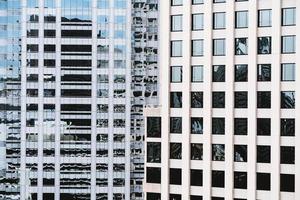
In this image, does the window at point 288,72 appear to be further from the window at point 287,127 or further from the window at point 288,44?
the window at point 287,127

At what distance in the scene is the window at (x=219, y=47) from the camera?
3105 cm

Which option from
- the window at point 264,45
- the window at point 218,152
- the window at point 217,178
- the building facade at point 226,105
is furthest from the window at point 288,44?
the window at point 217,178

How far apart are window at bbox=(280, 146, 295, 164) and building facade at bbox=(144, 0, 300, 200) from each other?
0.05 m

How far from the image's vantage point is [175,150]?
3175 centimetres

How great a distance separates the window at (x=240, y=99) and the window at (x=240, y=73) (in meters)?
0.71

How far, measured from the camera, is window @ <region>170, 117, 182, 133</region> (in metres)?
31.7

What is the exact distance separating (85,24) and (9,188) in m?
19.2

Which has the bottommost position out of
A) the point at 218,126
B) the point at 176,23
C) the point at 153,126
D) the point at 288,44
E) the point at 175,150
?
the point at 175,150

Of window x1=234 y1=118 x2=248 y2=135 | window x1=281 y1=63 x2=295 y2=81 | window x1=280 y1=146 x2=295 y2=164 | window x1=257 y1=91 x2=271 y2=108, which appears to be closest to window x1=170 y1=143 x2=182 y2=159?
window x1=234 y1=118 x2=248 y2=135

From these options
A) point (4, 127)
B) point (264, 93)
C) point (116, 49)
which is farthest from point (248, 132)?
point (4, 127)

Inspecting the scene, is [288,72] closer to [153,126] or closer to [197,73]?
[197,73]

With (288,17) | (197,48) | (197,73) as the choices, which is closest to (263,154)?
(197,73)

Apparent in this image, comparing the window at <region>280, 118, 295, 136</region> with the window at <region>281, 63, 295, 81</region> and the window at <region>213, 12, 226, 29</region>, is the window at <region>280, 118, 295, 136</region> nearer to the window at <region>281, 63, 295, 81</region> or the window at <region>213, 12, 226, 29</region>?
the window at <region>281, 63, 295, 81</region>

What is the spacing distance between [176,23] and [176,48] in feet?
4.33
